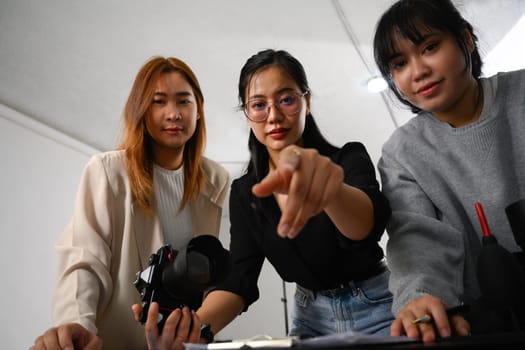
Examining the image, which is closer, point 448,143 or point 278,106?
point 448,143

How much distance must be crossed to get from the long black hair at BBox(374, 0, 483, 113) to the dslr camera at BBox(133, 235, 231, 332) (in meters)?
0.59

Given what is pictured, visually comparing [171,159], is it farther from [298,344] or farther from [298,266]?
[298,344]

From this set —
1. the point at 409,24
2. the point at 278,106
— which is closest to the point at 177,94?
the point at 278,106

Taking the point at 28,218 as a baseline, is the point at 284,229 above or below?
below

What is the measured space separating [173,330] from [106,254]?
49 cm

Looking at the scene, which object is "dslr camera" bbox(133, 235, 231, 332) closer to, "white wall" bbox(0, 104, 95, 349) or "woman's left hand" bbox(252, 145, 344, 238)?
"woman's left hand" bbox(252, 145, 344, 238)

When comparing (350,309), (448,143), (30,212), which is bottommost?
(350,309)

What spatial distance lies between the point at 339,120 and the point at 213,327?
116 inches

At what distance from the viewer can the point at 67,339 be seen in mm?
791

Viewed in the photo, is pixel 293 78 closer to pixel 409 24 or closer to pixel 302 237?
pixel 409 24

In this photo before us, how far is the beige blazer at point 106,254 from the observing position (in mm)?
986

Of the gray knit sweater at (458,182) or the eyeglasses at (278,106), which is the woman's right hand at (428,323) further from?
the eyeglasses at (278,106)

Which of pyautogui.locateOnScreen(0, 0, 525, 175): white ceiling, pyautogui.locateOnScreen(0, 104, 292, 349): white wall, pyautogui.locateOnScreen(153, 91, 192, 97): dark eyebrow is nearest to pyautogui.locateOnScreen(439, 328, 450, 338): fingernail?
pyautogui.locateOnScreen(153, 91, 192, 97): dark eyebrow

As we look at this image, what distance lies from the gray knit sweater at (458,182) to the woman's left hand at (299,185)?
0.96 feet
